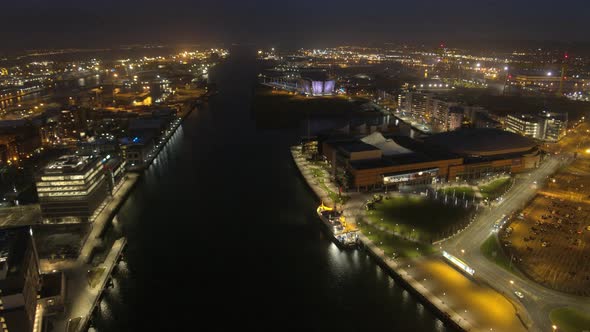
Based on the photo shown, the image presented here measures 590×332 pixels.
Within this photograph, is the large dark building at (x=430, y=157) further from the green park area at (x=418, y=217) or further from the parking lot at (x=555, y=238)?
the parking lot at (x=555, y=238)

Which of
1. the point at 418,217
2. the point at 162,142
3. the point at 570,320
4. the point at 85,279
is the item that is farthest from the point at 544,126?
the point at 85,279

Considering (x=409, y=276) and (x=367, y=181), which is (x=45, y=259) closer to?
(x=409, y=276)

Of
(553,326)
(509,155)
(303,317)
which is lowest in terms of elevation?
(303,317)

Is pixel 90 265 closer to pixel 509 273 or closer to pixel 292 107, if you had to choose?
pixel 509 273

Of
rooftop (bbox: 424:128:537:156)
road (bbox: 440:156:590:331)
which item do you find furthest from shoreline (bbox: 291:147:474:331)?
rooftop (bbox: 424:128:537:156)

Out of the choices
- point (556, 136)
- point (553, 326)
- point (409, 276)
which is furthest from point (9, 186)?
point (556, 136)

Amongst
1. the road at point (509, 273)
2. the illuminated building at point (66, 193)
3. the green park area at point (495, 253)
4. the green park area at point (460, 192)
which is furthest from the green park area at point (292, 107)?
the green park area at point (495, 253)
